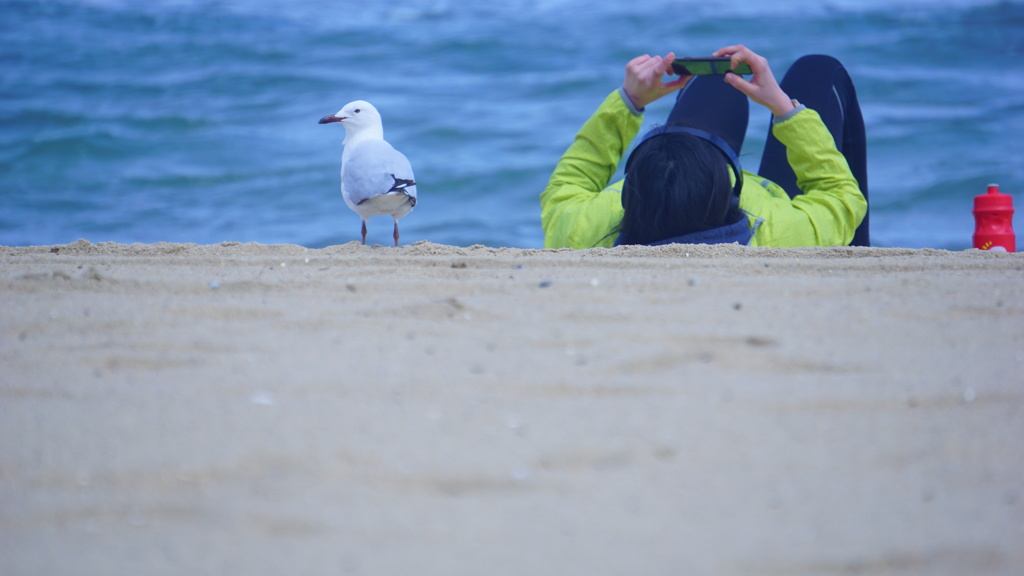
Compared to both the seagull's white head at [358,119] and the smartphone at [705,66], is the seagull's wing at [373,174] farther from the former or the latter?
the smartphone at [705,66]

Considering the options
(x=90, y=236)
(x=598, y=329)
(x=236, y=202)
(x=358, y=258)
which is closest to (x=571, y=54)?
(x=236, y=202)

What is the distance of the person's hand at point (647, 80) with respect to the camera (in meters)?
3.31

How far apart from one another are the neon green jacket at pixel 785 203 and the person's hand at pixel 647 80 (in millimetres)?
50

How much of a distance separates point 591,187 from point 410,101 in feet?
23.8

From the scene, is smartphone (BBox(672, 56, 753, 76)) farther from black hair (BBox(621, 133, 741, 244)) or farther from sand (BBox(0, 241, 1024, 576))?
sand (BBox(0, 241, 1024, 576))

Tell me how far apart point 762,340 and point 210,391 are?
1002mm

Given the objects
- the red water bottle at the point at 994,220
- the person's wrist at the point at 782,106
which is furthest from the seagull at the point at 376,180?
the red water bottle at the point at 994,220

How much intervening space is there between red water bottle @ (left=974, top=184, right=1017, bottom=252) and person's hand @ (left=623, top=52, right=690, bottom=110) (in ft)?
4.12

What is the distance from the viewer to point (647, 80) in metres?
3.33

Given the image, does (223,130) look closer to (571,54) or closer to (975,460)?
(571,54)

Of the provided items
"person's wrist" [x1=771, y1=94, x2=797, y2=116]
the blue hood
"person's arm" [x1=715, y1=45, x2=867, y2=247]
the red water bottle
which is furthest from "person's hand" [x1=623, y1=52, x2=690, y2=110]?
the red water bottle

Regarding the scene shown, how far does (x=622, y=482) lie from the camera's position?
124cm

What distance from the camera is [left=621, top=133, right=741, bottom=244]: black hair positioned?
2875mm

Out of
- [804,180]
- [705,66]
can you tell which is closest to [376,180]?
[705,66]
